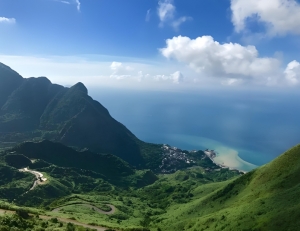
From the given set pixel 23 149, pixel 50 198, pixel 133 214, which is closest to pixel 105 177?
pixel 23 149

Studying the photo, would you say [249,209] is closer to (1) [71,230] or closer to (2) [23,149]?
(1) [71,230]

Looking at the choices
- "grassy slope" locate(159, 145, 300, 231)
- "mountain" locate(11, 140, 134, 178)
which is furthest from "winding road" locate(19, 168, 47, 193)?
"grassy slope" locate(159, 145, 300, 231)

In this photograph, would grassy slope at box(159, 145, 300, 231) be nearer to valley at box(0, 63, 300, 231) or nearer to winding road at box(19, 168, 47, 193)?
valley at box(0, 63, 300, 231)

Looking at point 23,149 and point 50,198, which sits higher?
point 23,149

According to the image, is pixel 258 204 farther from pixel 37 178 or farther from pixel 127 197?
pixel 37 178

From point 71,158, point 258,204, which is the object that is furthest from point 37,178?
→ point 258,204

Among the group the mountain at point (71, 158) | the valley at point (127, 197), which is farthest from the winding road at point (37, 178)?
the mountain at point (71, 158)

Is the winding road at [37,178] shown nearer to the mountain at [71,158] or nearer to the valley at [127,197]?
the valley at [127,197]

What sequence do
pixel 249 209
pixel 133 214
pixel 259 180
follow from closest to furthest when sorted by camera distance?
1. pixel 249 209
2. pixel 259 180
3. pixel 133 214

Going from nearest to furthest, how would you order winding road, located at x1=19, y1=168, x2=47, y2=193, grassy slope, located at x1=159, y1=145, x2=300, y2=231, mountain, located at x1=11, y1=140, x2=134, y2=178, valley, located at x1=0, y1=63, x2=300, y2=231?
grassy slope, located at x1=159, y1=145, x2=300, y2=231 → valley, located at x1=0, y1=63, x2=300, y2=231 → winding road, located at x1=19, y1=168, x2=47, y2=193 → mountain, located at x1=11, y1=140, x2=134, y2=178
